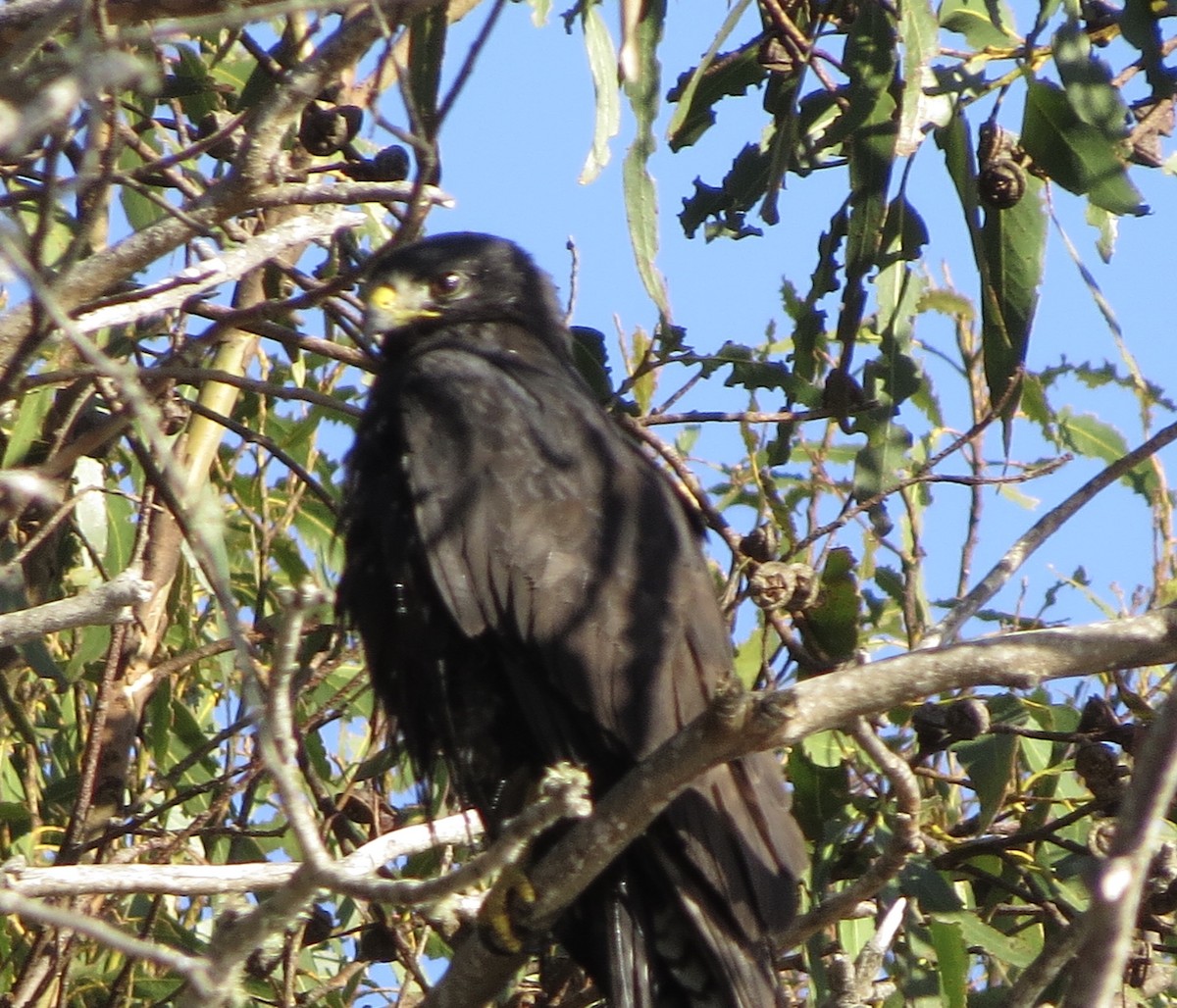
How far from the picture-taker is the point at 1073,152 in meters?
3.47

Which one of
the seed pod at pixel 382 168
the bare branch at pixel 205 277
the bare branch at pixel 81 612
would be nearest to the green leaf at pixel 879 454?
the seed pod at pixel 382 168

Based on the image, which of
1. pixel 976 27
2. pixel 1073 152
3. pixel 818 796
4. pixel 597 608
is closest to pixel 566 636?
pixel 597 608

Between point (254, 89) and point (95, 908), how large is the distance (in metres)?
1.81

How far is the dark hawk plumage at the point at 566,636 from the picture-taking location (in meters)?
3.36

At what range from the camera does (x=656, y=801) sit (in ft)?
8.00

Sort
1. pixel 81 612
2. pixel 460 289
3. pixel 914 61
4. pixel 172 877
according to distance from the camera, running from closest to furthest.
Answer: pixel 81 612, pixel 172 877, pixel 914 61, pixel 460 289

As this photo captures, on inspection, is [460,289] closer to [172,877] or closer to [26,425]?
[26,425]

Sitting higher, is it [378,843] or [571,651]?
[571,651]

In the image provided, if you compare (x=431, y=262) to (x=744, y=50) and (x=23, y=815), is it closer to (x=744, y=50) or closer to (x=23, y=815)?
(x=744, y=50)

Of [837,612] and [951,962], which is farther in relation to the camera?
[837,612]

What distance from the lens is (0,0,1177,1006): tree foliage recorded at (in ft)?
8.52

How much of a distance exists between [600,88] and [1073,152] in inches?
37.3

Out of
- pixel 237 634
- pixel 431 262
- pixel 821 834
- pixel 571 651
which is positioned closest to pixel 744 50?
pixel 431 262

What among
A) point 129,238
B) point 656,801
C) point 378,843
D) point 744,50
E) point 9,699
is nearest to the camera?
point 656,801
